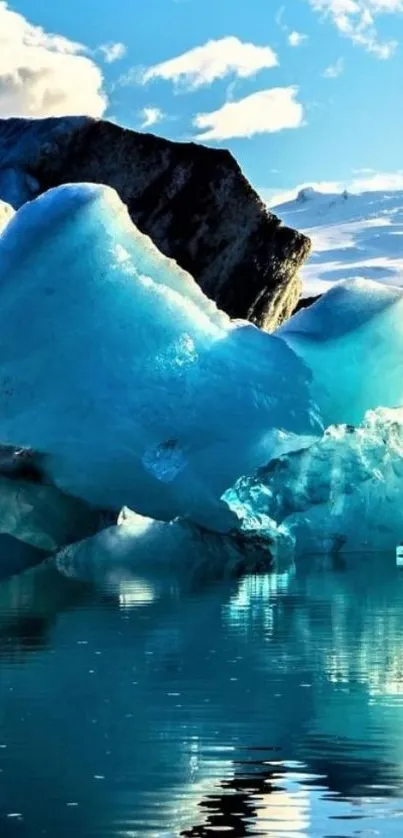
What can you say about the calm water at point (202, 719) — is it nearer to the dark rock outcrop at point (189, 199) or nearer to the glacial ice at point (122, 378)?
the glacial ice at point (122, 378)

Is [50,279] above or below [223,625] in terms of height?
above

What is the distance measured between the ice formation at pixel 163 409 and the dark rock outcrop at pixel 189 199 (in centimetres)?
832

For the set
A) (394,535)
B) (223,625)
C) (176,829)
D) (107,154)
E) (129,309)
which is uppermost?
(107,154)

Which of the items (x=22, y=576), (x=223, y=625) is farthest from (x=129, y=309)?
(x=223, y=625)

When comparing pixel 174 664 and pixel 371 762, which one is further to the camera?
pixel 174 664

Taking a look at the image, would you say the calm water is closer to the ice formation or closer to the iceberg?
the iceberg

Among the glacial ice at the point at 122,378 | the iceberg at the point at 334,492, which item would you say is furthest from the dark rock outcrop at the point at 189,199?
the iceberg at the point at 334,492

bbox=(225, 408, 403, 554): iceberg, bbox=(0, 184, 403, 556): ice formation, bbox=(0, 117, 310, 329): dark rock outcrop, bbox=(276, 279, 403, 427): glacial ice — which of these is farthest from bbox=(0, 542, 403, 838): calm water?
bbox=(0, 117, 310, 329): dark rock outcrop

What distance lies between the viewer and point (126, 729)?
5312 mm

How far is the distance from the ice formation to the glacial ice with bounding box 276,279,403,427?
437mm

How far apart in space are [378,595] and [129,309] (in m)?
5.81

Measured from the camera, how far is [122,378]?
15516 millimetres

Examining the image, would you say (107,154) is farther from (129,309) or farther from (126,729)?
(126,729)

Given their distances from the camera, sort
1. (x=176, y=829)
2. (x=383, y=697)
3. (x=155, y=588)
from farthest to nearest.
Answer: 1. (x=155, y=588)
2. (x=383, y=697)
3. (x=176, y=829)
